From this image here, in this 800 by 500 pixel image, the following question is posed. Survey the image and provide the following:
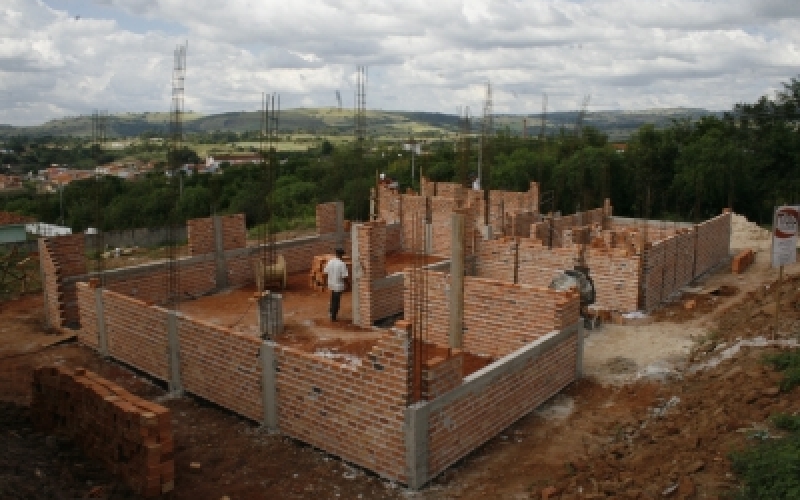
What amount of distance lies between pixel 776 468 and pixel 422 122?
5501 centimetres

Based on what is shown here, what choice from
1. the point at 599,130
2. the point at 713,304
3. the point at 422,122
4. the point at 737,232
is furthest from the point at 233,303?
the point at 422,122

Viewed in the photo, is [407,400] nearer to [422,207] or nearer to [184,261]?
[184,261]

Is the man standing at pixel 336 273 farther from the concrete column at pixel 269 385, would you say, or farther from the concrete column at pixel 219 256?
the concrete column at pixel 269 385

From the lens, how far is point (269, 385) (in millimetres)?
7160

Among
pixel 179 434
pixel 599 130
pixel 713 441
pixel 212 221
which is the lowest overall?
pixel 179 434

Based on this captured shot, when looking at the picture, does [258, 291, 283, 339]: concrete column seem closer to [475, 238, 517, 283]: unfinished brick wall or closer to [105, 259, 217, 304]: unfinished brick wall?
[105, 259, 217, 304]: unfinished brick wall

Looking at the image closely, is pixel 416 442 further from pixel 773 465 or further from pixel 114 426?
pixel 773 465

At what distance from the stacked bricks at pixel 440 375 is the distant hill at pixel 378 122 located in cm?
971

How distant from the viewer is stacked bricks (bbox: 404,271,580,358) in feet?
27.6

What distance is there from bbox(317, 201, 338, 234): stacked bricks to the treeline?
23.2 ft

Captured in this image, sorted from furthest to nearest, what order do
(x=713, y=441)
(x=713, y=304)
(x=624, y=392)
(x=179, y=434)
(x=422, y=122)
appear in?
1. (x=422, y=122)
2. (x=713, y=304)
3. (x=624, y=392)
4. (x=179, y=434)
5. (x=713, y=441)

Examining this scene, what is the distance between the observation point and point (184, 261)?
12.8 m

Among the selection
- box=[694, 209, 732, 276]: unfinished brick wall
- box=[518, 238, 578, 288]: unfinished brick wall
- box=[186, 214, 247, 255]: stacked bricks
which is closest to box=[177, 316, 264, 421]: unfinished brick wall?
box=[186, 214, 247, 255]: stacked bricks

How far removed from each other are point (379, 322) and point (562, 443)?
4.98 meters
